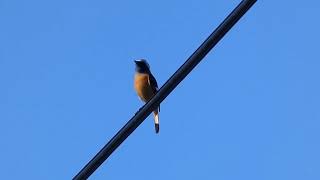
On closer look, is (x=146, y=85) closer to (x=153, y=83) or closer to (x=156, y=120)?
(x=153, y=83)

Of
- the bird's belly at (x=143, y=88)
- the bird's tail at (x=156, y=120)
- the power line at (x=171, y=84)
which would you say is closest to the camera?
the power line at (x=171, y=84)

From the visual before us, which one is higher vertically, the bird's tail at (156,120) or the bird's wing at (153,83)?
the bird's wing at (153,83)

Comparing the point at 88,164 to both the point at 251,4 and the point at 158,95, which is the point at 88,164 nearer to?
the point at 158,95

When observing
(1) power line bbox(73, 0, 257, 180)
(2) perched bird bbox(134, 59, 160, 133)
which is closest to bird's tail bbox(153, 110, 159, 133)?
(2) perched bird bbox(134, 59, 160, 133)

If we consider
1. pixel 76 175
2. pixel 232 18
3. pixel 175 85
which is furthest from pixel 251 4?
pixel 76 175

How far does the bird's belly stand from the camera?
9.77m

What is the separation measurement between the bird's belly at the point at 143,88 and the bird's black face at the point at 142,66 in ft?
1.38

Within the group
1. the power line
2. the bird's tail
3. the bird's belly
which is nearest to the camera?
the power line

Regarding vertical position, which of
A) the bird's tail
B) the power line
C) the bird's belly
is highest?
the bird's belly

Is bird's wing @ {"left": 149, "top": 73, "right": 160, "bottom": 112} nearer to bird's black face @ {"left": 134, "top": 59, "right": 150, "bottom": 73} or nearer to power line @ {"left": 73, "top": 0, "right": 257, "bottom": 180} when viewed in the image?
bird's black face @ {"left": 134, "top": 59, "right": 150, "bottom": 73}

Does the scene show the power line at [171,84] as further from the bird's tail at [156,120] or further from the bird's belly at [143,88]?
the bird's tail at [156,120]

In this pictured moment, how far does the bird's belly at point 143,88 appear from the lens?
977 centimetres

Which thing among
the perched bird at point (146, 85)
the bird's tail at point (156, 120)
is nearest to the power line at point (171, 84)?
the perched bird at point (146, 85)

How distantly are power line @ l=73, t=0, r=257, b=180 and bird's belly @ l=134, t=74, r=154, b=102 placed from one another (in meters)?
6.09
